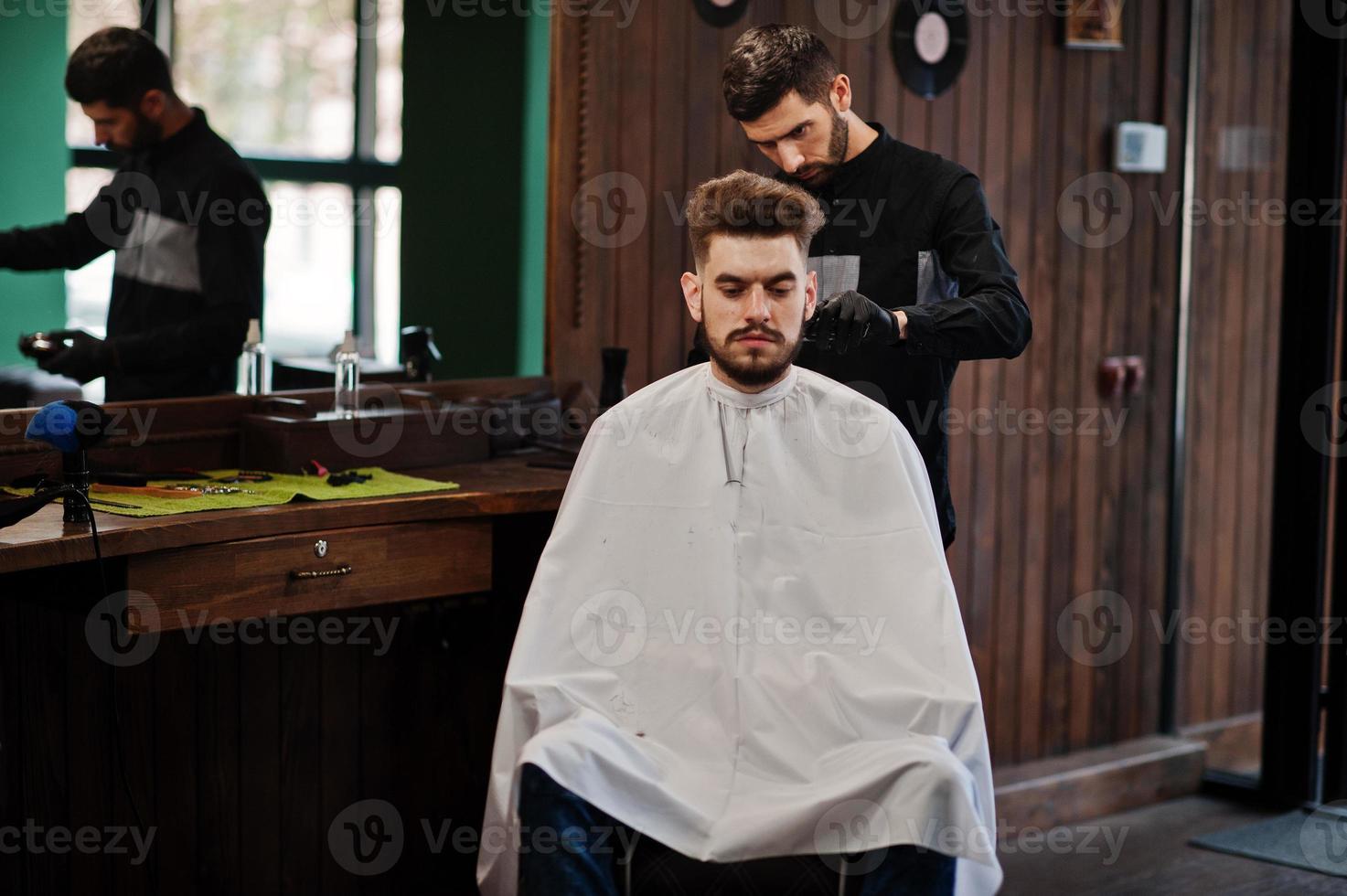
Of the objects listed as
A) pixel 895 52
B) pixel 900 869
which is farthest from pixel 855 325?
pixel 895 52

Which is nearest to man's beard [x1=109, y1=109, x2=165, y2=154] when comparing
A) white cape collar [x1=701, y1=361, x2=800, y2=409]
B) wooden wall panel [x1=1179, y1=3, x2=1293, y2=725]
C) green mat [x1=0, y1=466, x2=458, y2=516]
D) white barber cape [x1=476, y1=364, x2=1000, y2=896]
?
green mat [x1=0, y1=466, x2=458, y2=516]

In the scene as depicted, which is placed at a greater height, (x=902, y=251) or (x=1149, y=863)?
(x=902, y=251)

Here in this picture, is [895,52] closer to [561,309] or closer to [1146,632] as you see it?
[561,309]

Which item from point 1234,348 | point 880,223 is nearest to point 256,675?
point 880,223

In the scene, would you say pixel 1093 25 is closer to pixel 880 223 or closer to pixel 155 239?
pixel 880 223

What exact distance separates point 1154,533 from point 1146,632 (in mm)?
259

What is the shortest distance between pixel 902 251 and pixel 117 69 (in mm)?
1361

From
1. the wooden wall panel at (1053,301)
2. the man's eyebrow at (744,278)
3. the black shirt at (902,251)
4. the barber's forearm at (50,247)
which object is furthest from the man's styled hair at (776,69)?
the barber's forearm at (50,247)

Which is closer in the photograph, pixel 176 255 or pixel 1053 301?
pixel 176 255

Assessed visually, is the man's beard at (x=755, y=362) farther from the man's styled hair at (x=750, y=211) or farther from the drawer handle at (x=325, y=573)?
the drawer handle at (x=325, y=573)

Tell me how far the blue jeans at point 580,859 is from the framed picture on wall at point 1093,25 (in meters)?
2.37

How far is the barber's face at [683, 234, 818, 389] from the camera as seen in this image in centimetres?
219

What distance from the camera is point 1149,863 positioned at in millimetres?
3361

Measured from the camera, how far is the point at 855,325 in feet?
7.41
